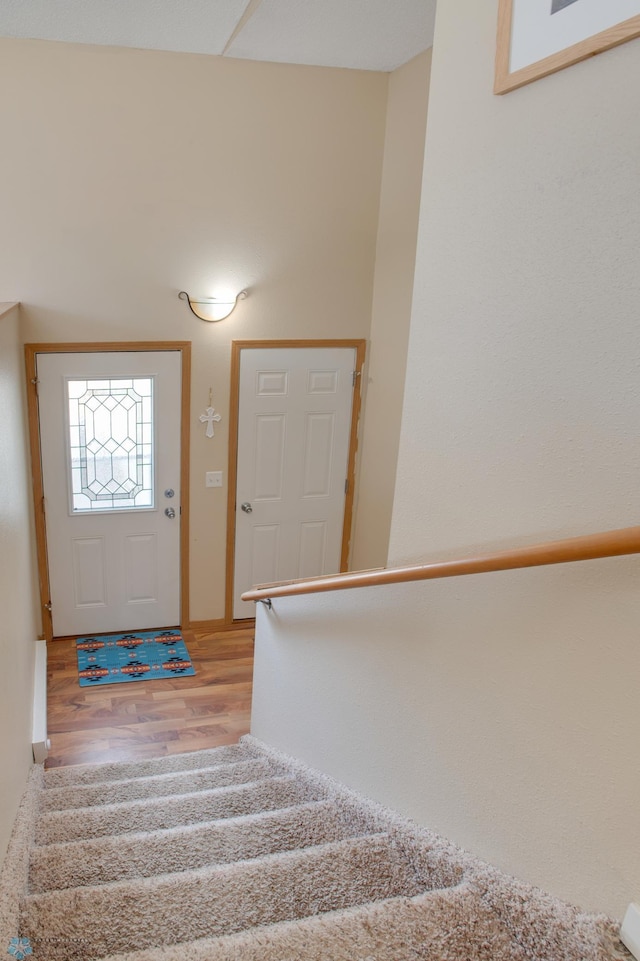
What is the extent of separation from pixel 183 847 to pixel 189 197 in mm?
3778

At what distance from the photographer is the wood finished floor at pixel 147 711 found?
418cm

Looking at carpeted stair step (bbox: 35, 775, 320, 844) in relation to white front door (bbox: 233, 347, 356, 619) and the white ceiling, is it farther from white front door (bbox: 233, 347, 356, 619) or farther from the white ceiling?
the white ceiling

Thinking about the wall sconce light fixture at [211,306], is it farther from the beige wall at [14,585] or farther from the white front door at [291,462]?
the beige wall at [14,585]

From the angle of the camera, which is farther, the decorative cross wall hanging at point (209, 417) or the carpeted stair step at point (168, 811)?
the decorative cross wall hanging at point (209, 417)

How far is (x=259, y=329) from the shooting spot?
505 centimetres

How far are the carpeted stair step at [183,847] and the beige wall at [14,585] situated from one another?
0.55 feet

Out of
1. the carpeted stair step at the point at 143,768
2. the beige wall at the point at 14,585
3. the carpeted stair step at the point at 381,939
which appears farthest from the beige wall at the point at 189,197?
the carpeted stair step at the point at 381,939

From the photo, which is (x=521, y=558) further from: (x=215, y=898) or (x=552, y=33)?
(x=215, y=898)

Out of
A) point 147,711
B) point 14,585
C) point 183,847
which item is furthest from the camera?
point 147,711

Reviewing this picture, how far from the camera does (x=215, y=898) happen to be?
1845 millimetres

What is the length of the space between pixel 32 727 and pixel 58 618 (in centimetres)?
154

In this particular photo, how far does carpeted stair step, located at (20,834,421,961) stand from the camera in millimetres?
1720

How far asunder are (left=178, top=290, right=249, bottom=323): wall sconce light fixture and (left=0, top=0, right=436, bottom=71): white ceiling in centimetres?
139

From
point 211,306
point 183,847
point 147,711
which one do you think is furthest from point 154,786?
point 211,306
